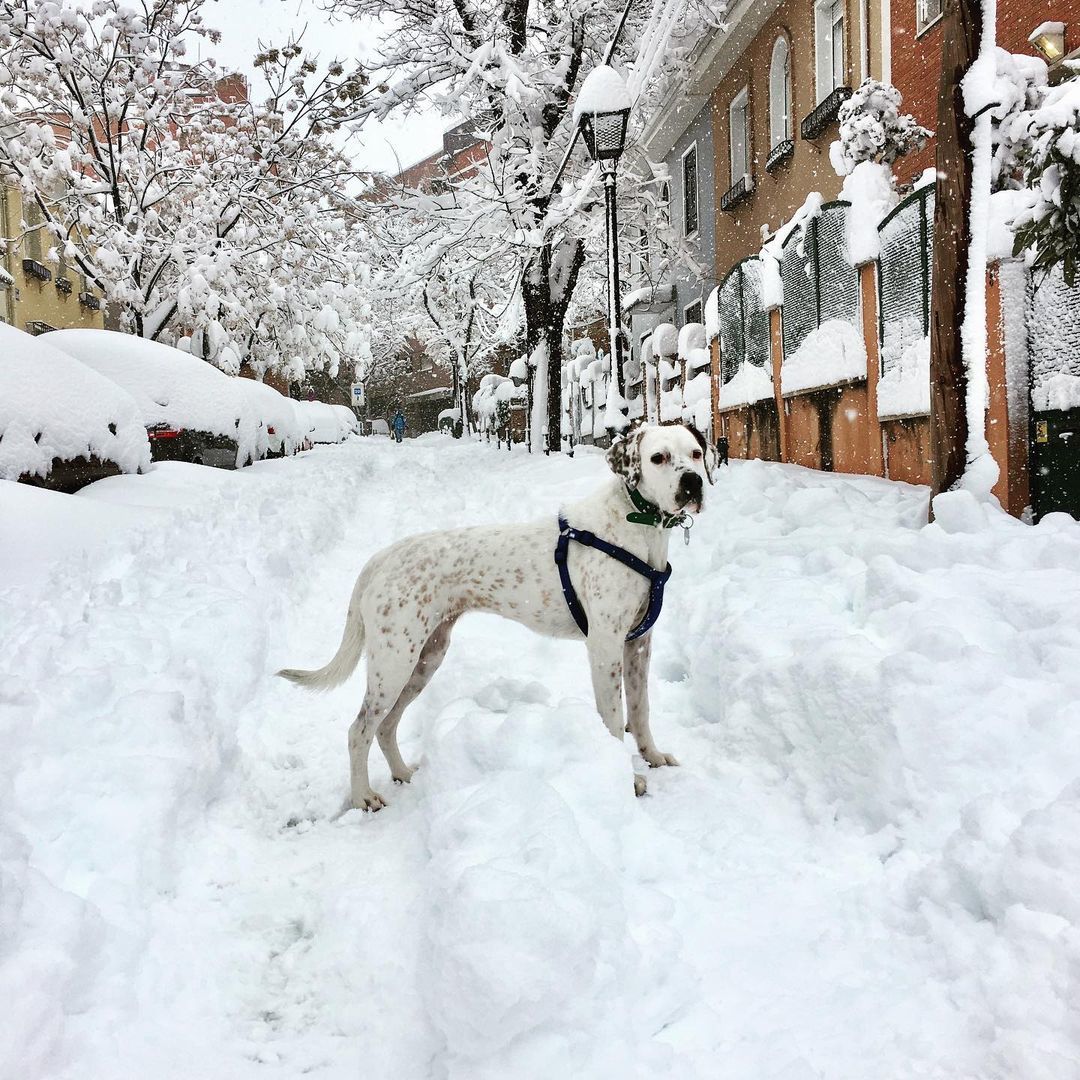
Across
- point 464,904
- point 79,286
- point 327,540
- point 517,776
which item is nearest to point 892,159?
point 327,540

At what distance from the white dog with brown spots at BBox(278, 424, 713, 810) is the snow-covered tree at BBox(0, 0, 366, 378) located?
14.9 meters

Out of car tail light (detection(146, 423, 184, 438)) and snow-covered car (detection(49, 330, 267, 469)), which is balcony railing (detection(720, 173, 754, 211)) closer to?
snow-covered car (detection(49, 330, 267, 469))

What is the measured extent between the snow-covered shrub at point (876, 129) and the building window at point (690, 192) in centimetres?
1201

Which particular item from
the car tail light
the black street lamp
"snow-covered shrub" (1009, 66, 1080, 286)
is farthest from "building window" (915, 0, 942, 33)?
the car tail light

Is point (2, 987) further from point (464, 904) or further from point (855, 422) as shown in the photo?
point (855, 422)

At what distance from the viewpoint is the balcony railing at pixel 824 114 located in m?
11.3

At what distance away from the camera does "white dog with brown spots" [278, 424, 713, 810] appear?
3158 millimetres

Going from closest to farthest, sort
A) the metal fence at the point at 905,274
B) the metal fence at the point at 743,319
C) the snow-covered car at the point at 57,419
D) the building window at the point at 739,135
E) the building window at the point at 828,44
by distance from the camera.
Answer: the metal fence at the point at 905,274 < the snow-covered car at the point at 57,419 < the metal fence at the point at 743,319 < the building window at the point at 828,44 < the building window at the point at 739,135

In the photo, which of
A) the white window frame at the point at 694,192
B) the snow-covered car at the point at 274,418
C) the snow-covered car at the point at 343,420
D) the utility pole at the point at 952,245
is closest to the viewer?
the utility pole at the point at 952,245

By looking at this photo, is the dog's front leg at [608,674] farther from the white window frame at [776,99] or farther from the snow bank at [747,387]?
the white window frame at [776,99]

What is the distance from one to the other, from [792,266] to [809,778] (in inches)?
299

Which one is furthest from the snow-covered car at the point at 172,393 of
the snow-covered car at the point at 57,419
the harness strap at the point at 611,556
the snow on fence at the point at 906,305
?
the harness strap at the point at 611,556

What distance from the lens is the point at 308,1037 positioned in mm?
1992

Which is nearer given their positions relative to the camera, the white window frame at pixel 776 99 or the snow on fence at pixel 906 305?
the snow on fence at pixel 906 305
